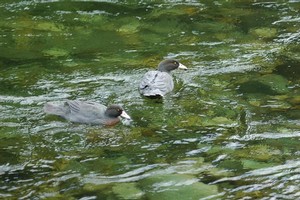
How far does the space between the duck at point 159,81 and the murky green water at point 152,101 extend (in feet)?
0.43

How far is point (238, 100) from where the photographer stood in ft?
32.9

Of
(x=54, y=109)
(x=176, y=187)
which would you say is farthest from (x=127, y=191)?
(x=54, y=109)

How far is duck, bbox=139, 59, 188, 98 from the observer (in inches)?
399

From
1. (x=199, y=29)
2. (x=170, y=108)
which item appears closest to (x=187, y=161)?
(x=170, y=108)

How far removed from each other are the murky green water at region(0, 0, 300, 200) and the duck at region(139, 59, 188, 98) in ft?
0.43

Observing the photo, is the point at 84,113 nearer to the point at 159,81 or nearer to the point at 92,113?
the point at 92,113

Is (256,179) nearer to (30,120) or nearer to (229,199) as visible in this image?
(229,199)

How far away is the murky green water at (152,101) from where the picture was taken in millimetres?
8055

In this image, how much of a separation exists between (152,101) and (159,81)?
328 mm

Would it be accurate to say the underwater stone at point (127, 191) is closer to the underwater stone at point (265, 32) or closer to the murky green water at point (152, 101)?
the murky green water at point (152, 101)

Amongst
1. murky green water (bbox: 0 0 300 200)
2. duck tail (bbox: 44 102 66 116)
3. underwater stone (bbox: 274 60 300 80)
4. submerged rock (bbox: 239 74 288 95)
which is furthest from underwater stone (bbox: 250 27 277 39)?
duck tail (bbox: 44 102 66 116)

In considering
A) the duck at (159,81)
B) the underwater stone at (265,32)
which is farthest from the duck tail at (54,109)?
the underwater stone at (265,32)

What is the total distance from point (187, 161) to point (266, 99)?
6.96 ft

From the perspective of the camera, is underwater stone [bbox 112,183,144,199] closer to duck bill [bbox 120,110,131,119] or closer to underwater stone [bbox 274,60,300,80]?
duck bill [bbox 120,110,131,119]
